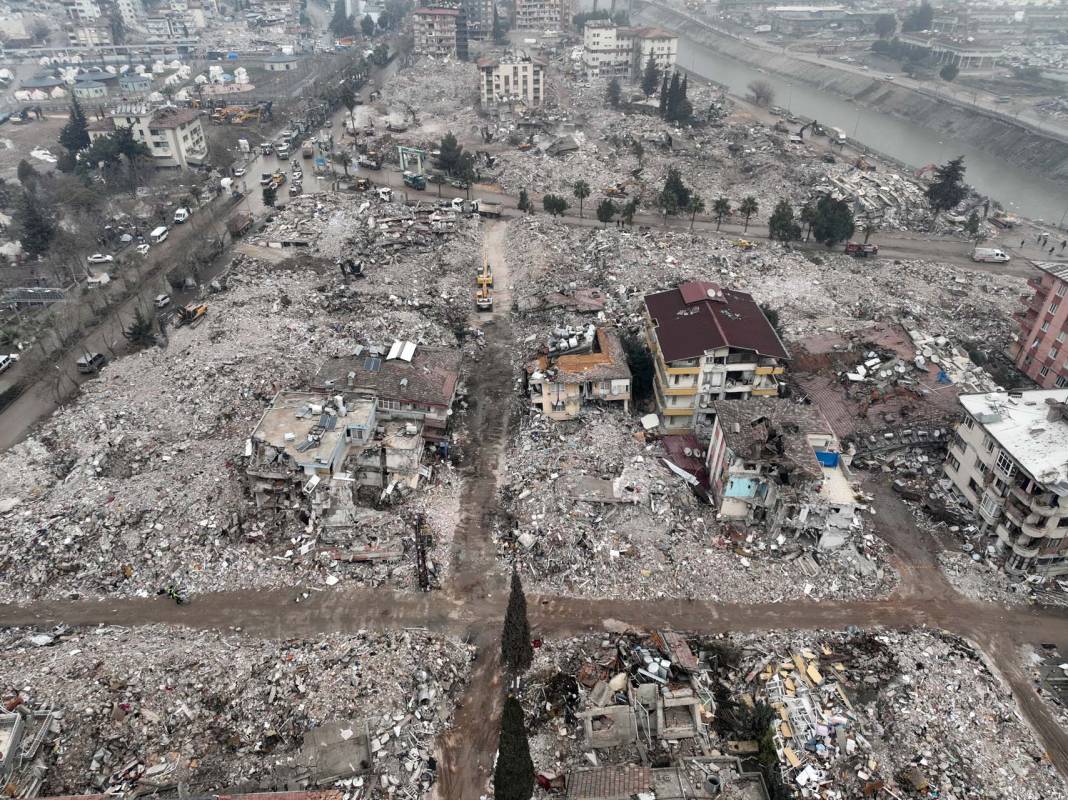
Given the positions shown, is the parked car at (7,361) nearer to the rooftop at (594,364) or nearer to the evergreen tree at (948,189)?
the rooftop at (594,364)

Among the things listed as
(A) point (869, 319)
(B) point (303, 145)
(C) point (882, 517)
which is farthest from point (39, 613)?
(B) point (303, 145)

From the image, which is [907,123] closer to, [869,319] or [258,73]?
[869,319]

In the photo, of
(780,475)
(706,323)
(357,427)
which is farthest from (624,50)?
(780,475)

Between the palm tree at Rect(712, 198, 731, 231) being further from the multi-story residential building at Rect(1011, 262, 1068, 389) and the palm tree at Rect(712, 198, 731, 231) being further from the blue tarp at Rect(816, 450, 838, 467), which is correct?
the blue tarp at Rect(816, 450, 838, 467)

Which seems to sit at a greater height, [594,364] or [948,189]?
[948,189]

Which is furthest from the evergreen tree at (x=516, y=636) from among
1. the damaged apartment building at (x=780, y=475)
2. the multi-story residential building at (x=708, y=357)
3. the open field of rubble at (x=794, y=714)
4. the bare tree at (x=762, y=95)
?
the bare tree at (x=762, y=95)

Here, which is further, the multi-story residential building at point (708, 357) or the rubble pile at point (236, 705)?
the multi-story residential building at point (708, 357)

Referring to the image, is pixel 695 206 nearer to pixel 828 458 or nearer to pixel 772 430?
pixel 828 458
